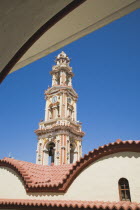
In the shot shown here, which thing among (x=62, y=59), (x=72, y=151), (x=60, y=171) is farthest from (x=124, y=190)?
(x=62, y=59)

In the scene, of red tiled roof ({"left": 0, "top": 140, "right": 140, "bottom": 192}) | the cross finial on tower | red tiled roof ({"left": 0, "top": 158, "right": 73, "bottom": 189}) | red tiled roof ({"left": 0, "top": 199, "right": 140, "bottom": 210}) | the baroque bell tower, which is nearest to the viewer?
red tiled roof ({"left": 0, "top": 199, "right": 140, "bottom": 210})

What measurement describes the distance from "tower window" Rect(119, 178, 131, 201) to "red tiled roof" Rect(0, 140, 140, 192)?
1142 mm

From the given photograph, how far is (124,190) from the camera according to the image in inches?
262

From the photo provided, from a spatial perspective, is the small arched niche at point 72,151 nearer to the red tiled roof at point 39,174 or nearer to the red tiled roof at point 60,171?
the red tiled roof at point 39,174

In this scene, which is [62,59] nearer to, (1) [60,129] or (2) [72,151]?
(1) [60,129]

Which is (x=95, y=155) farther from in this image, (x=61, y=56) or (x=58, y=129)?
(x=61, y=56)

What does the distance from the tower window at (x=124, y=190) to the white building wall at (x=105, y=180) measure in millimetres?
142

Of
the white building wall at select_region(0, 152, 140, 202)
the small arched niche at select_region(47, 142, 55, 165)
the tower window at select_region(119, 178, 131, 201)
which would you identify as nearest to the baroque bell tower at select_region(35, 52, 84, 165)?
the small arched niche at select_region(47, 142, 55, 165)

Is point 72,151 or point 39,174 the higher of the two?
point 72,151

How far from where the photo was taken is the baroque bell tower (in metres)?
19.4

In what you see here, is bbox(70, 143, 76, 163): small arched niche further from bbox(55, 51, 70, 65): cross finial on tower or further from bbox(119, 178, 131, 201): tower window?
bbox(119, 178, 131, 201): tower window

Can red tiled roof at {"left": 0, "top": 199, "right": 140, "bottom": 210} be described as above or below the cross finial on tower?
below

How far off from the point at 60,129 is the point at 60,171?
965 cm

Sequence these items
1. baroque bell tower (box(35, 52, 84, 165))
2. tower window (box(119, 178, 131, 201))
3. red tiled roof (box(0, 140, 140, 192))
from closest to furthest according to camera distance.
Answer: tower window (box(119, 178, 131, 201))
red tiled roof (box(0, 140, 140, 192))
baroque bell tower (box(35, 52, 84, 165))
